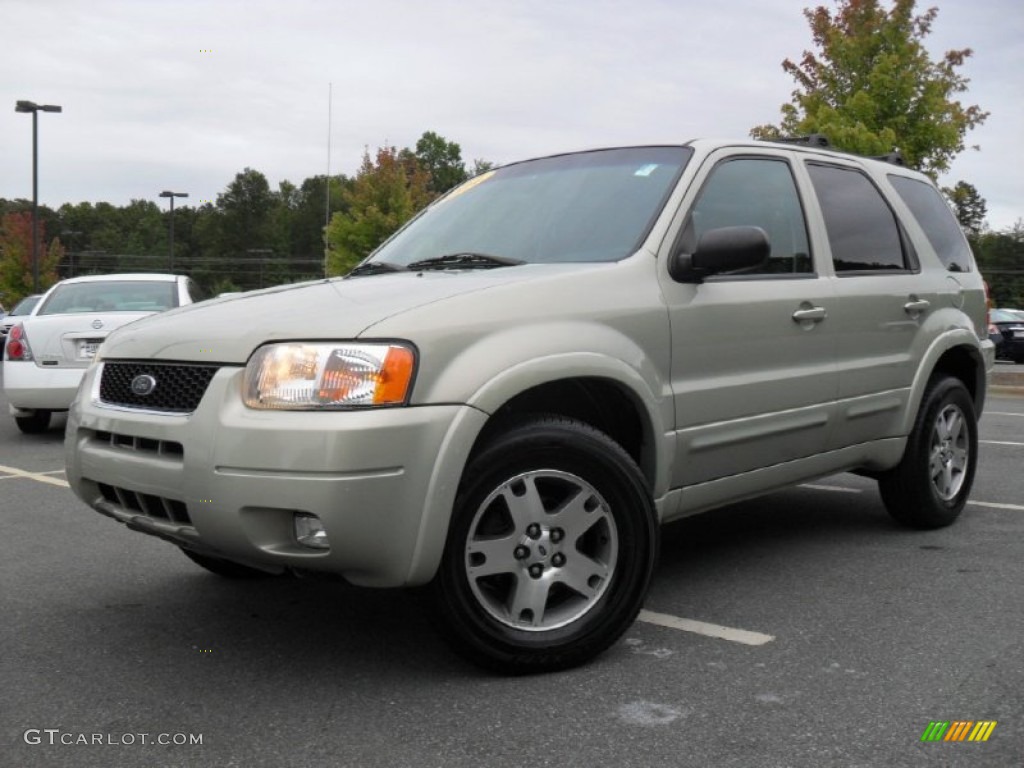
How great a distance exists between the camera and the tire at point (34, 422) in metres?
10.3

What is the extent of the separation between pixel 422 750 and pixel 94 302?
319 inches

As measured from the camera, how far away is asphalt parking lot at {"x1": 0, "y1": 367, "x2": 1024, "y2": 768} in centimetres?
Answer: 285

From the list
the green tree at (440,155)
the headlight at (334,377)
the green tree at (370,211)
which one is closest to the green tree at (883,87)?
the green tree at (370,211)

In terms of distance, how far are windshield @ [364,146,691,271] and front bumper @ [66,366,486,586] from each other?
1097mm

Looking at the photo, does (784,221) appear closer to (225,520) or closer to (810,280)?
(810,280)

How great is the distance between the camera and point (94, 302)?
9.95 m

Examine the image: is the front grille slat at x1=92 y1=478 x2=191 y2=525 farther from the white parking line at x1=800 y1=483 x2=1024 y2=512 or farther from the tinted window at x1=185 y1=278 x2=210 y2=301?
the tinted window at x1=185 y1=278 x2=210 y2=301

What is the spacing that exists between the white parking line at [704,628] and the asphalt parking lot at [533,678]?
0.04 feet

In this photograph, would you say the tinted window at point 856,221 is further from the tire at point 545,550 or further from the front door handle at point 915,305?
the tire at point 545,550

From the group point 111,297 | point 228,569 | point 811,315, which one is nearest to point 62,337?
point 111,297

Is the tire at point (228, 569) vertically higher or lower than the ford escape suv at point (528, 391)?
lower

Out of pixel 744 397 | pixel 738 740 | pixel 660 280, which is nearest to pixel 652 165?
pixel 660 280

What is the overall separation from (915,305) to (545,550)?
2616mm

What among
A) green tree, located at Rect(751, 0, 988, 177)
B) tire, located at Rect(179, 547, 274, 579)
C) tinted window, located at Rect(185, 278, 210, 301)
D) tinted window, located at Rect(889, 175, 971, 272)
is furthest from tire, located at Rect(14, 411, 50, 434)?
green tree, located at Rect(751, 0, 988, 177)
